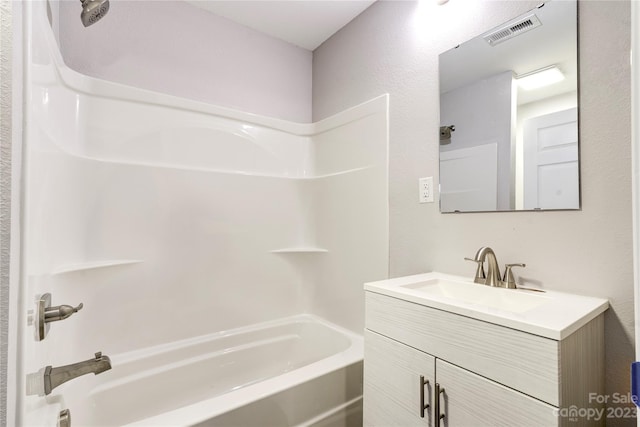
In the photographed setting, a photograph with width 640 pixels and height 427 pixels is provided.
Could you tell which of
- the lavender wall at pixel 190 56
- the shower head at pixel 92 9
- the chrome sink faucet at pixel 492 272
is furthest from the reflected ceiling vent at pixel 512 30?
the shower head at pixel 92 9

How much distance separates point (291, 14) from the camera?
1937mm

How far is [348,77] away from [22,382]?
210cm

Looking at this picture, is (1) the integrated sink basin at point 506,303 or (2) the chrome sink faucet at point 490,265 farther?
(2) the chrome sink faucet at point 490,265

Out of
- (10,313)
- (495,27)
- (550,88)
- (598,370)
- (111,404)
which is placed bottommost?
(111,404)

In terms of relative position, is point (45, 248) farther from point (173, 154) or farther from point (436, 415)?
point (436, 415)

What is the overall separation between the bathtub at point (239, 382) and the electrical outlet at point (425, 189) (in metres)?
0.89

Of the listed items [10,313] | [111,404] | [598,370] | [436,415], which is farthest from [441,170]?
[111,404]

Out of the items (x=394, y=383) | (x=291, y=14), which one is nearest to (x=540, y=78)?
(x=394, y=383)

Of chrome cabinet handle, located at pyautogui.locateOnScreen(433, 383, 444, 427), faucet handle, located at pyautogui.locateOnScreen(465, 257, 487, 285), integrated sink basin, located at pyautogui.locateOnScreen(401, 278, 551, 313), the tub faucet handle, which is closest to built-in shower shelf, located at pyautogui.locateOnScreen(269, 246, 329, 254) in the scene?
integrated sink basin, located at pyautogui.locateOnScreen(401, 278, 551, 313)

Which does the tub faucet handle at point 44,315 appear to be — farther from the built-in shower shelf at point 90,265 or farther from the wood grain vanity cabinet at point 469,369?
the wood grain vanity cabinet at point 469,369

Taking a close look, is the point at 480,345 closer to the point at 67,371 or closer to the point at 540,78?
the point at 540,78

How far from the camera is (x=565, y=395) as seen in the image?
0.70 meters

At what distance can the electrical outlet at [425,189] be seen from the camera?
4.91 ft

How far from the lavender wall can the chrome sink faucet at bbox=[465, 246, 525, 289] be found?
1718 millimetres
